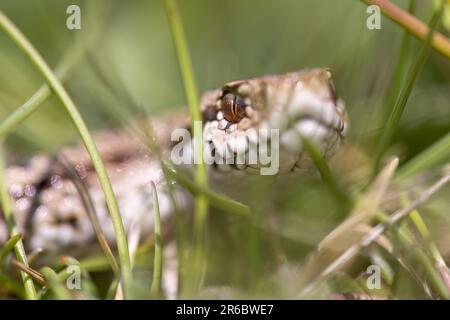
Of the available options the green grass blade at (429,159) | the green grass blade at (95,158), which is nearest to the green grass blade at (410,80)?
the green grass blade at (429,159)

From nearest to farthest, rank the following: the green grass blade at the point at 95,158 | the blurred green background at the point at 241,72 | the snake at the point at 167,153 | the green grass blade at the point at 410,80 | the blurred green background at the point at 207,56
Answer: the green grass blade at the point at 95,158 → the green grass blade at the point at 410,80 → the snake at the point at 167,153 → the blurred green background at the point at 241,72 → the blurred green background at the point at 207,56

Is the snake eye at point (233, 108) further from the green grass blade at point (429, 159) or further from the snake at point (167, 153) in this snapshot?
the green grass blade at point (429, 159)

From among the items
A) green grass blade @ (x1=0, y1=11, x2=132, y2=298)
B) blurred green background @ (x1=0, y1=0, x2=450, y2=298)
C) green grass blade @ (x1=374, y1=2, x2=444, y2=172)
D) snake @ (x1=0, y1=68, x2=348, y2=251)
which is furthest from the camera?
blurred green background @ (x1=0, y1=0, x2=450, y2=298)

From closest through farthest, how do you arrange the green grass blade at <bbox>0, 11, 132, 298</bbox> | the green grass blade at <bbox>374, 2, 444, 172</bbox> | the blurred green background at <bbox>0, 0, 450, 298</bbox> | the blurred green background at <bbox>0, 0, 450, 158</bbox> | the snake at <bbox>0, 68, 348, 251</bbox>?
1. the green grass blade at <bbox>0, 11, 132, 298</bbox>
2. the green grass blade at <bbox>374, 2, 444, 172</bbox>
3. the snake at <bbox>0, 68, 348, 251</bbox>
4. the blurred green background at <bbox>0, 0, 450, 298</bbox>
5. the blurred green background at <bbox>0, 0, 450, 158</bbox>

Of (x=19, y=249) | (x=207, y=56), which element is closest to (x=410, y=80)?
(x=19, y=249)

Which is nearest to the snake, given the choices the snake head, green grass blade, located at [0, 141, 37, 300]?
the snake head

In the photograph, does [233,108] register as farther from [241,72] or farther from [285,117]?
[241,72]

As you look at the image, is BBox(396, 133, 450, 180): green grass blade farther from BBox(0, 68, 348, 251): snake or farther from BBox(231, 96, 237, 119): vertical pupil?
BBox(231, 96, 237, 119): vertical pupil
